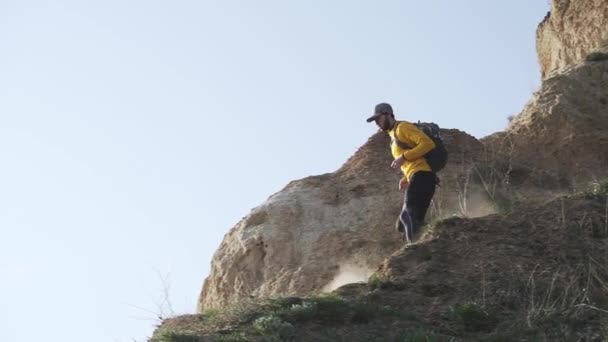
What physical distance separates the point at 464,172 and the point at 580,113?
240 cm

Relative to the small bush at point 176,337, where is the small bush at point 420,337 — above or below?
→ below

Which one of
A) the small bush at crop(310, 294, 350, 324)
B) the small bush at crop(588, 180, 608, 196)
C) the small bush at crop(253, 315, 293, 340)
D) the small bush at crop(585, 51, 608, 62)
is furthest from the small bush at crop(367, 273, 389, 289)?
the small bush at crop(585, 51, 608, 62)

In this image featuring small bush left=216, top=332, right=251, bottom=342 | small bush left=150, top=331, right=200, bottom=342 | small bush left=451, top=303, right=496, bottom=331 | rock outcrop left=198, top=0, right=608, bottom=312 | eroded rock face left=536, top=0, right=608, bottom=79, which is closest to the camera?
small bush left=216, top=332, right=251, bottom=342

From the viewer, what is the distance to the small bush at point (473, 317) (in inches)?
347

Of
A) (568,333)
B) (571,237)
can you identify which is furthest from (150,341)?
(571,237)

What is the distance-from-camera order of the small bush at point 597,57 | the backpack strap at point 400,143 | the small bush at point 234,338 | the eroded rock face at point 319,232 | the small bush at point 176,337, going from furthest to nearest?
the small bush at point 597,57, the eroded rock face at point 319,232, the backpack strap at point 400,143, the small bush at point 176,337, the small bush at point 234,338

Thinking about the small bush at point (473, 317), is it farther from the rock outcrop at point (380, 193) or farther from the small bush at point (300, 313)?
the rock outcrop at point (380, 193)

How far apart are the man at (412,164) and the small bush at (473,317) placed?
76.8 inches

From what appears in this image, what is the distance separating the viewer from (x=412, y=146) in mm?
10977

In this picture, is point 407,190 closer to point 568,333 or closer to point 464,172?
point 568,333

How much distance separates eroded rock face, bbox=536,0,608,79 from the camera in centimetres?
2022

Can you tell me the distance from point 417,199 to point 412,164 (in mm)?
346

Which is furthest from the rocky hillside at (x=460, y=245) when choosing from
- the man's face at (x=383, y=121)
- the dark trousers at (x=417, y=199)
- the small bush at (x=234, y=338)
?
the man's face at (x=383, y=121)

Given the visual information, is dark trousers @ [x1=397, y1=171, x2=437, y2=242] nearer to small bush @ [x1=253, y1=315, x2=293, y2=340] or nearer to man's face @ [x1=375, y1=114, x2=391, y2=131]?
man's face @ [x1=375, y1=114, x2=391, y2=131]
